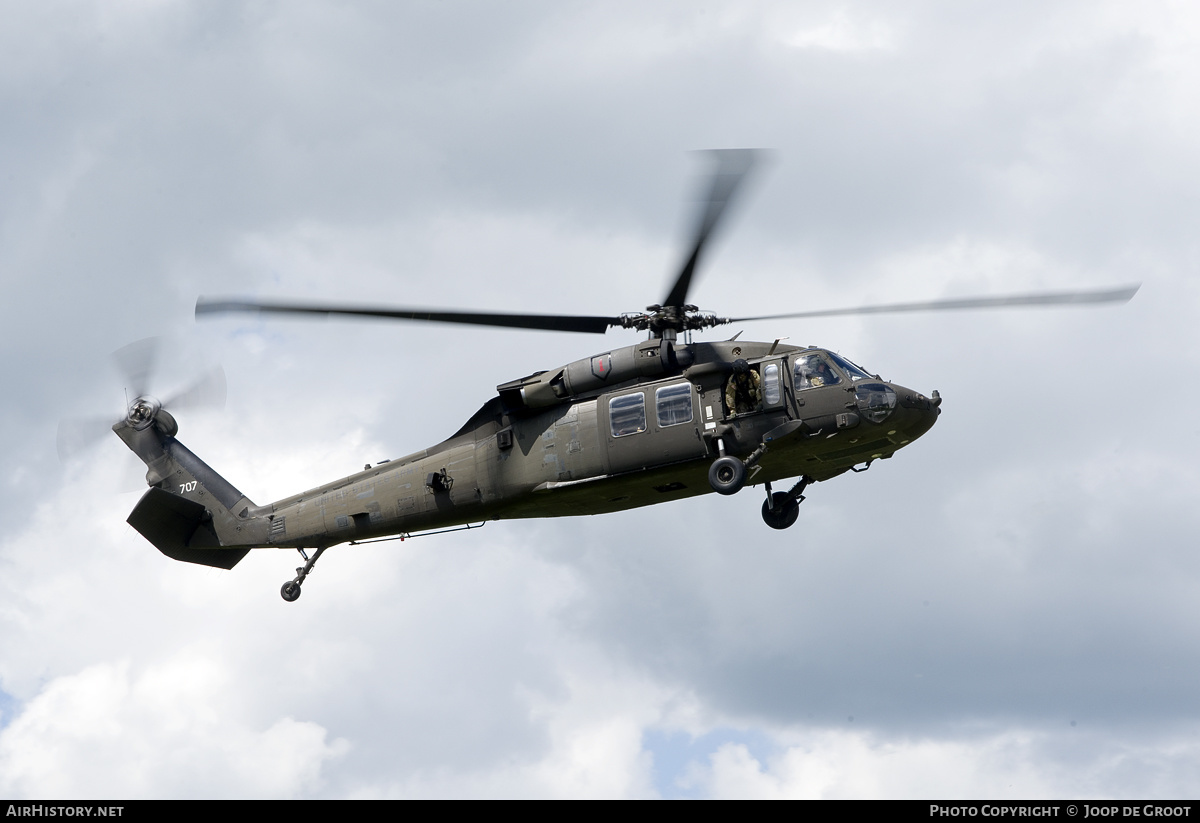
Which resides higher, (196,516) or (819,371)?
(196,516)

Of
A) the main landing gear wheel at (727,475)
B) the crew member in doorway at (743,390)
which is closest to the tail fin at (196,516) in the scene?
the main landing gear wheel at (727,475)

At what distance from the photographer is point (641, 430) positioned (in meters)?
29.1

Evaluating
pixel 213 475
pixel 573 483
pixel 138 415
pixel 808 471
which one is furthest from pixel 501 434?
pixel 138 415

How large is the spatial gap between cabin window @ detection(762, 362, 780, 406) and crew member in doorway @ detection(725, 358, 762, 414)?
0.12 meters

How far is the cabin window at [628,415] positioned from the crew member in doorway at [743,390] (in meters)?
1.94

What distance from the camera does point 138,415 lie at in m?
37.1

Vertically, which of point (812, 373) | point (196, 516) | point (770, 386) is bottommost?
point (770, 386)

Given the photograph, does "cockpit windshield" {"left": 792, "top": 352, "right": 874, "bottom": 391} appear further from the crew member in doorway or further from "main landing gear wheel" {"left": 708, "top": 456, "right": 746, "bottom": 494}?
"main landing gear wheel" {"left": 708, "top": 456, "right": 746, "bottom": 494}

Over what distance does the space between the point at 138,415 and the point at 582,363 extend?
14.5 m

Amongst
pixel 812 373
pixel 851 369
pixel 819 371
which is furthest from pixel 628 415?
pixel 851 369

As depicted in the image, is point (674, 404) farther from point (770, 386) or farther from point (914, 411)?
point (914, 411)

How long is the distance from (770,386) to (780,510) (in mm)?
3910

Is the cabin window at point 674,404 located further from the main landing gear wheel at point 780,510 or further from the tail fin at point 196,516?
the tail fin at point 196,516
